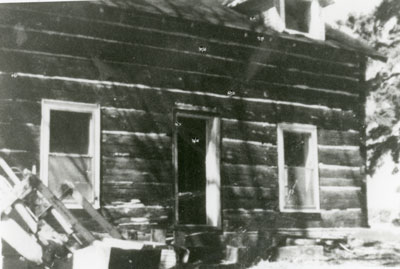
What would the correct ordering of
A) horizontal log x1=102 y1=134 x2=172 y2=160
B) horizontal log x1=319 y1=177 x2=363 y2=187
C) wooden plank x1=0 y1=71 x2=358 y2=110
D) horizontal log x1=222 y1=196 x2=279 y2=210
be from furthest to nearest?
1. horizontal log x1=319 y1=177 x2=363 y2=187
2. horizontal log x1=222 y1=196 x2=279 y2=210
3. horizontal log x1=102 y1=134 x2=172 y2=160
4. wooden plank x1=0 y1=71 x2=358 y2=110

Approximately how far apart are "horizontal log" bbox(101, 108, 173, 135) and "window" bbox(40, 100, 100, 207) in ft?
0.62

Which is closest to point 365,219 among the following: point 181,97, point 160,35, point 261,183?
point 261,183

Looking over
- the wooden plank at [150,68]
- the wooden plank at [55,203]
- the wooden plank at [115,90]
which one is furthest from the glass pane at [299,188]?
the wooden plank at [55,203]

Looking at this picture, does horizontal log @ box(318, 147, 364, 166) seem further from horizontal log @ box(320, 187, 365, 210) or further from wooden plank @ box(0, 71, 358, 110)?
wooden plank @ box(0, 71, 358, 110)

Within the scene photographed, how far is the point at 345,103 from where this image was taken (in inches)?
475

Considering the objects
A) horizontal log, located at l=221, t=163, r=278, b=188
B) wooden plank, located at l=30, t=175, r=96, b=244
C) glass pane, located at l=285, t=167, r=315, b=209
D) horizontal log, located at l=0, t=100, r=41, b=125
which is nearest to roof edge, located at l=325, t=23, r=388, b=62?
glass pane, located at l=285, t=167, r=315, b=209

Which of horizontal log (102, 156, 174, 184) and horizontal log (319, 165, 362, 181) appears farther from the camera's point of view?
horizontal log (319, 165, 362, 181)

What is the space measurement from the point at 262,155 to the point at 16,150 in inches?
179

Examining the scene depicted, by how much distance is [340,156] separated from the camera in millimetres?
11789

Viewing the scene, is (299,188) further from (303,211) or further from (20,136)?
(20,136)

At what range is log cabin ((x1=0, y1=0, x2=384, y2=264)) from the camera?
28.1 feet

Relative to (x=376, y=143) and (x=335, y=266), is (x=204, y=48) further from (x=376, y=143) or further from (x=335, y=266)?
(x=376, y=143)

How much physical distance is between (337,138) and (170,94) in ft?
12.9

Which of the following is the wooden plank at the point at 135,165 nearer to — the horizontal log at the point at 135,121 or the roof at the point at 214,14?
the horizontal log at the point at 135,121
